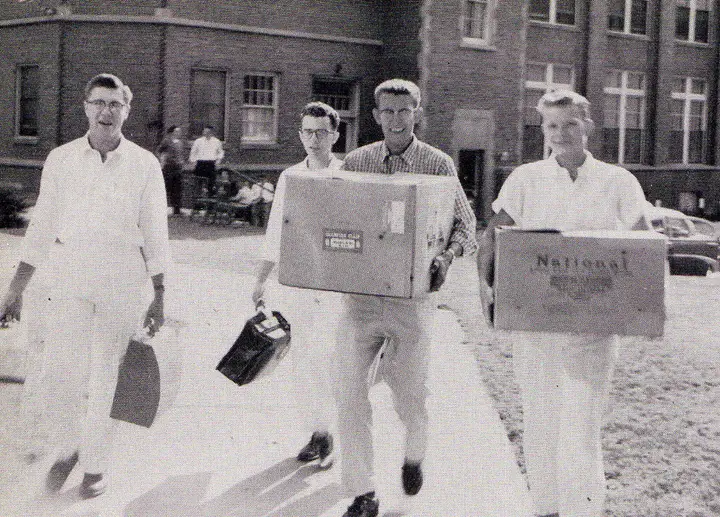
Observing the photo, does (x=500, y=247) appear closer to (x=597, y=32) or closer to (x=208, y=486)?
(x=208, y=486)

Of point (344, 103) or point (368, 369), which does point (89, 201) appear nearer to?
point (368, 369)

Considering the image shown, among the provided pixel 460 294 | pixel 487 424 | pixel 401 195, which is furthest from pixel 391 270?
pixel 460 294

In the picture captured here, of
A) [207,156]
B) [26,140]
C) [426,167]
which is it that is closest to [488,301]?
[426,167]

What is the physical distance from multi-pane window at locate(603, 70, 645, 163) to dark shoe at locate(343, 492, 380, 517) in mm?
29535

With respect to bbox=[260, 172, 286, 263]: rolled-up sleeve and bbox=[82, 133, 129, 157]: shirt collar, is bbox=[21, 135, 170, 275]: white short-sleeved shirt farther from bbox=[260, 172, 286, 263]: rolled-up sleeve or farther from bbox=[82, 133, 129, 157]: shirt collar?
bbox=[260, 172, 286, 263]: rolled-up sleeve

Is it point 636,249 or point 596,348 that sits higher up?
point 636,249

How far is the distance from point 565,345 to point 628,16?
31.0 metres

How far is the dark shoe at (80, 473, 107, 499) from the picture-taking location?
16.0ft

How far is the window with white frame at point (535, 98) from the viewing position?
1187 inches

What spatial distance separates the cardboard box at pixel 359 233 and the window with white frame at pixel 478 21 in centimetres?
2330

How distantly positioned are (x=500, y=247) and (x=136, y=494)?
213 cm

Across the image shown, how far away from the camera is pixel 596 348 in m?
4.32

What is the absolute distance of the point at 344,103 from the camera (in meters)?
26.2

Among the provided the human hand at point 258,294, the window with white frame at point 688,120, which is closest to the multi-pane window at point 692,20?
the window with white frame at point 688,120
